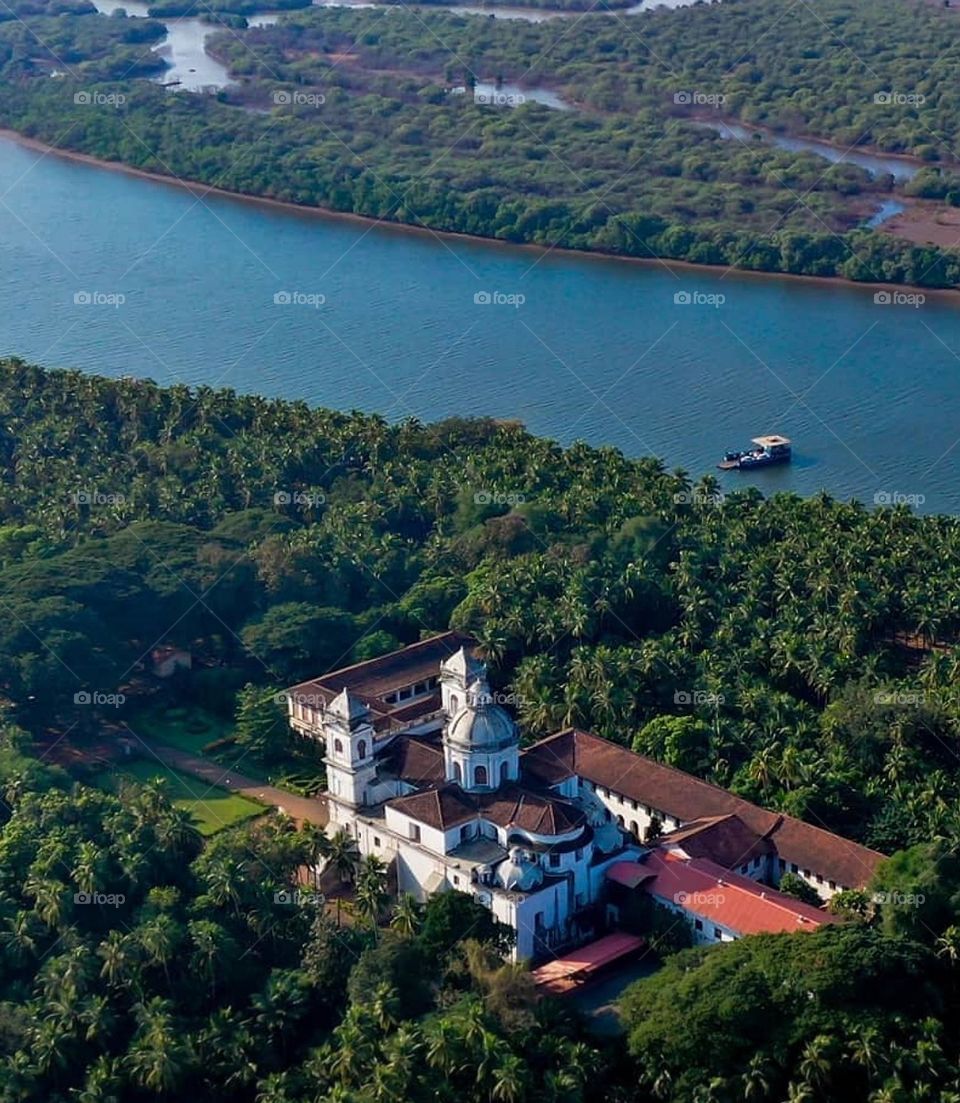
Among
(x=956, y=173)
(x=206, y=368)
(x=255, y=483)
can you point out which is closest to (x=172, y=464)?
(x=255, y=483)

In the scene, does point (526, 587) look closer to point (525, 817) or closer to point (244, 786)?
point (244, 786)

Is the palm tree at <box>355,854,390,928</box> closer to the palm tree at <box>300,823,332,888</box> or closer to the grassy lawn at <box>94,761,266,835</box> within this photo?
the palm tree at <box>300,823,332,888</box>

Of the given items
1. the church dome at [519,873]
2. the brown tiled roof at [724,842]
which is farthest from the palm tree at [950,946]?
the church dome at [519,873]

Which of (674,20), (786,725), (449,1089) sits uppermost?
(674,20)

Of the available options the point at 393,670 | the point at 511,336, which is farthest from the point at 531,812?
the point at 511,336

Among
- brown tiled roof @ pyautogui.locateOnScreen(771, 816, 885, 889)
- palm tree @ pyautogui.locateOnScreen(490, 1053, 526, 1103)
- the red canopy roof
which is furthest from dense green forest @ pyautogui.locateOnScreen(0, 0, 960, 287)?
palm tree @ pyautogui.locateOnScreen(490, 1053, 526, 1103)

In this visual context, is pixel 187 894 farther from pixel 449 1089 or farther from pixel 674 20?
pixel 674 20
